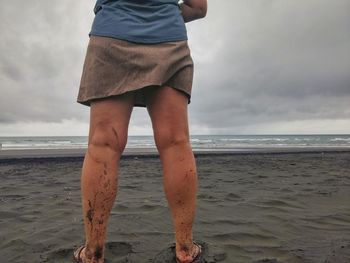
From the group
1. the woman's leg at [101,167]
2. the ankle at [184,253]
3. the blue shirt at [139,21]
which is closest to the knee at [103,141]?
the woman's leg at [101,167]

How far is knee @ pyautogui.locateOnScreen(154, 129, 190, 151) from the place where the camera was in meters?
1.90

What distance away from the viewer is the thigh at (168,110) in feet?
6.20

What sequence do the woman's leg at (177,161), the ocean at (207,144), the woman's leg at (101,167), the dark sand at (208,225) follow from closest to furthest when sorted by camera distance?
the woman's leg at (101,167) → the woman's leg at (177,161) → the dark sand at (208,225) → the ocean at (207,144)

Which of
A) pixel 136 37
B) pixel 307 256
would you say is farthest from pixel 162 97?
pixel 307 256

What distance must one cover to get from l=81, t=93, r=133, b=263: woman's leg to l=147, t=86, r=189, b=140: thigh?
0.51ft

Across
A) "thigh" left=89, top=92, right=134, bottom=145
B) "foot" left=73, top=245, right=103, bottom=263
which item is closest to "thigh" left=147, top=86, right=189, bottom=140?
"thigh" left=89, top=92, right=134, bottom=145

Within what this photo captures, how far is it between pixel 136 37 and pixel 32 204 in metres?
2.75

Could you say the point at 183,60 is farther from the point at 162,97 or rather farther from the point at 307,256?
the point at 307,256

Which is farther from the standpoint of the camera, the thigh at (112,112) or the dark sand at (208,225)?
the dark sand at (208,225)

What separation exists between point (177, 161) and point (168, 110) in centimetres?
29

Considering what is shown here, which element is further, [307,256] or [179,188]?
[307,256]

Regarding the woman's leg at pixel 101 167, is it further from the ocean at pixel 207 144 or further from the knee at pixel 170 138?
the ocean at pixel 207 144

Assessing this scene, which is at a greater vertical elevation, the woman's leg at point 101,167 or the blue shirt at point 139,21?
the blue shirt at point 139,21

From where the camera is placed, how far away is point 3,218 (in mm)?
3162
